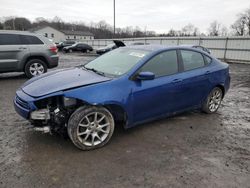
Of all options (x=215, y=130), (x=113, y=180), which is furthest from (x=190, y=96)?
(x=113, y=180)

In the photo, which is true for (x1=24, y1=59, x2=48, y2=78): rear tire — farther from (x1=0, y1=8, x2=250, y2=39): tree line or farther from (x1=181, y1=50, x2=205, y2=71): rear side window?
(x1=0, y1=8, x2=250, y2=39): tree line

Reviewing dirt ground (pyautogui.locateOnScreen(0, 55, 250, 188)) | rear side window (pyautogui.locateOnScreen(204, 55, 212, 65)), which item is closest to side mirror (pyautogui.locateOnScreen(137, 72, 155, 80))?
dirt ground (pyautogui.locateOnScreen(0, 55, 250, 188))

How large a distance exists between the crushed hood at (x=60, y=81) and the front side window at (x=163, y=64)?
85cm

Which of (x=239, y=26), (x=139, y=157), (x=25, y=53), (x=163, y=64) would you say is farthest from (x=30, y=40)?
(x=239, y=26)

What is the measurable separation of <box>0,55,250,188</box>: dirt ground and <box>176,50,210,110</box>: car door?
1.51ft

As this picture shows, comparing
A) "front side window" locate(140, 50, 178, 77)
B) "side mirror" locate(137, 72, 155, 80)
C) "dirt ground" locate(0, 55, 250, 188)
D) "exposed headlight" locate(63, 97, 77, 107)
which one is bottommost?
"dirt ground" locate(0, 55, 250, 188)

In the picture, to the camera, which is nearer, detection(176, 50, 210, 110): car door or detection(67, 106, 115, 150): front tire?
detection(67, 106, 115, 150): front tire

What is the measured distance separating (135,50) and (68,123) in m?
1.95

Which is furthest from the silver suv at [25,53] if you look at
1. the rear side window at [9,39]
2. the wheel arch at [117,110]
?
the wheel arch at [117,110]

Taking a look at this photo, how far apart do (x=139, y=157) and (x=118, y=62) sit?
178 centimetres

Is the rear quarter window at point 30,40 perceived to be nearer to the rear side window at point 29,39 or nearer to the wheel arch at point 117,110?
the rear side window at point 29,39

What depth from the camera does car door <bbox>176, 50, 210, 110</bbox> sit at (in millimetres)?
4184

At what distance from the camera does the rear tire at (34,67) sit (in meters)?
8.29

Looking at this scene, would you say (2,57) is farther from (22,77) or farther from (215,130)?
(215,130)
